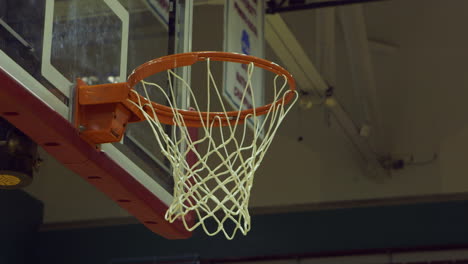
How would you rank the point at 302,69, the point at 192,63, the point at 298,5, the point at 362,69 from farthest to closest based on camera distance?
1. the point at 362,69
2. the point at 302,69
3. the point at 298,5
4. the point at 192,63

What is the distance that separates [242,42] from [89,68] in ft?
6.51

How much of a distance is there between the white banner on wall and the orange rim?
0.92m

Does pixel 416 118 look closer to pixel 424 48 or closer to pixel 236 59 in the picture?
pixel 424 48

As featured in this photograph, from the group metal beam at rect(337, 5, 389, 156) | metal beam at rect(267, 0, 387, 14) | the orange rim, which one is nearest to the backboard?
the orange rim

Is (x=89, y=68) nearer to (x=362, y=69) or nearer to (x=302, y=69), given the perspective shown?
(x=302, y=69)

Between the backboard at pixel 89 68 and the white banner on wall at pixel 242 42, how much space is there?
0.47 m

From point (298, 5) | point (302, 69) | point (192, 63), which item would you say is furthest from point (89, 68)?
point (302, 69)

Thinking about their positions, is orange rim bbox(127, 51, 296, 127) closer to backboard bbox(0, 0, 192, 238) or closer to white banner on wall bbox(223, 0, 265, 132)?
backboard bbox(0, 0, 192, 238)

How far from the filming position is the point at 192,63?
4.74m

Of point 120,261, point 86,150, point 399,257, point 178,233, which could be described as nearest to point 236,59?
point 86,150

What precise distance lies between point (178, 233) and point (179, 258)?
5536 mm

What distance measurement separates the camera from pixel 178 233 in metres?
5.82

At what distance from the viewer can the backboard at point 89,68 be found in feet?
13.5

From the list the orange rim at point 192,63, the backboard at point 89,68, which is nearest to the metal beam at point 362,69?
the backboard at point 89,68
